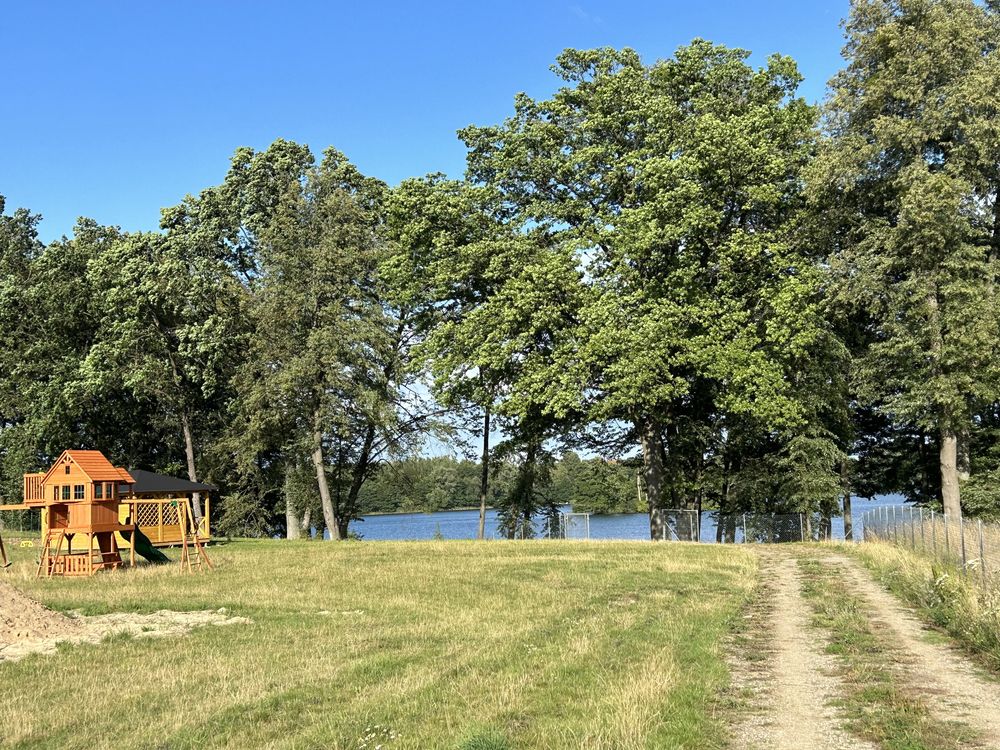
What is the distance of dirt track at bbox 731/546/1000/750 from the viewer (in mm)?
7195

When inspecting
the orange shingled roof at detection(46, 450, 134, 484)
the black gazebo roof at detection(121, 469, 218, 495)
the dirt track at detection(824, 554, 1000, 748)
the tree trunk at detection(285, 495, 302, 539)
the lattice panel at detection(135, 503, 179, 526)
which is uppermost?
the orange shingled roof at detection(46, 450, 134, 484)

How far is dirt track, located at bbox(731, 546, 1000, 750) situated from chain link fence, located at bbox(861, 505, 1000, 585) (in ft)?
5.10

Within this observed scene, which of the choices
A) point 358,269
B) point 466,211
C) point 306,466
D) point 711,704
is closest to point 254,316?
point 358,269

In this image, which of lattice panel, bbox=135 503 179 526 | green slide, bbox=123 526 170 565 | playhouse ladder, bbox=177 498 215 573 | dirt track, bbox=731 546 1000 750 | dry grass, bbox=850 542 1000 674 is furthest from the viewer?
lattice panel, bbox=135 503 179 526

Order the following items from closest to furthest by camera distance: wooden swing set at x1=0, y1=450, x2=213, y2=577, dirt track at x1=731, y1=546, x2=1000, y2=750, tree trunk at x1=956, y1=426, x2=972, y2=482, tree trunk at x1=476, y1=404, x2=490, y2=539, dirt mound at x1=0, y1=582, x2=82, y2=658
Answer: dirt track at x1=731, y1=546, x2=1000, y2=750
dirt mound at x1=0, y1=582, x2=82, y2=658
wooden swing set at x1=0, y1=450, x2=213, y2=577
tree trunk at x1=956, y1=426, x2=972, y2=482
tree trunk at x1=476, y1=404, x2=490, y2=539

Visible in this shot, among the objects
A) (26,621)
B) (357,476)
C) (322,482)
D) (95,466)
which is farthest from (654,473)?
(26,621)

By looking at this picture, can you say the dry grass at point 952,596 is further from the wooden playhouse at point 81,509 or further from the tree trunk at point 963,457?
the wooden playhouse at point 81,509

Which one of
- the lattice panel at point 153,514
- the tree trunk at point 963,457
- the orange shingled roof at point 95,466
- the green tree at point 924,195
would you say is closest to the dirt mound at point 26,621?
the orange shingled roof at point 95,466

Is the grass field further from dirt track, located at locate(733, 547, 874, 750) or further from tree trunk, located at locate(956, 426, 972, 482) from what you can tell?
tree trunk, located at locate(956, 426, 972, 482)

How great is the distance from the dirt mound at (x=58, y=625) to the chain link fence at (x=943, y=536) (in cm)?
1181

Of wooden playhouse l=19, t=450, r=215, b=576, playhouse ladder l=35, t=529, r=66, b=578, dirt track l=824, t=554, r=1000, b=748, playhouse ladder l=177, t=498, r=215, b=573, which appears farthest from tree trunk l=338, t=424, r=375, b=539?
dirt track l=824, t=554, r=1000, b=748

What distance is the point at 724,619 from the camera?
13234mm

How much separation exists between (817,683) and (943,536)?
1091 centimetres

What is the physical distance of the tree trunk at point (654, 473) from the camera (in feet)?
113
